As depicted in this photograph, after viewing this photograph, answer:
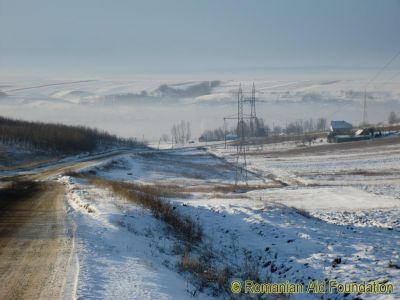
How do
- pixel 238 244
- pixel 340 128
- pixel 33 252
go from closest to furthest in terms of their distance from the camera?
pixel 33 252, pixel 238 244, pixel 340 128

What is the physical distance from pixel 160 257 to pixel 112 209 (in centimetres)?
657

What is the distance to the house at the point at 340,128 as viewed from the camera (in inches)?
5729

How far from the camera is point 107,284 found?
9.41 metres

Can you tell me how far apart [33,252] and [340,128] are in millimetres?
148211

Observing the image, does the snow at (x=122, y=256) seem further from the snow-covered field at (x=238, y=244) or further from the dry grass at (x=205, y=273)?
the dry grass at (x=205, y=273)

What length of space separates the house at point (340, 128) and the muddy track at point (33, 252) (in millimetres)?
138196

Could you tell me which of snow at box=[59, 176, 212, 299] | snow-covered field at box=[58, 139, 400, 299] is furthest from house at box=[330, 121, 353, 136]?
snow at box=[59, 176, 212, 299]

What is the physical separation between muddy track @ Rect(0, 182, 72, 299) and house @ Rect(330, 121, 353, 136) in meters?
138

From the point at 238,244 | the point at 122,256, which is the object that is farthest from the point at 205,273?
the point at 238,244

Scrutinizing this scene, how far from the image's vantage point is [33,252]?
11.9 metres

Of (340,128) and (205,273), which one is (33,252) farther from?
(340,128)

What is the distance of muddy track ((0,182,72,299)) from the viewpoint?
9031 millimetres

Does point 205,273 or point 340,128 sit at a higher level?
point 340,128

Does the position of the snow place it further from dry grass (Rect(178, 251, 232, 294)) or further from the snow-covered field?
dry grass (Rect(178, 251, 232, 294))
